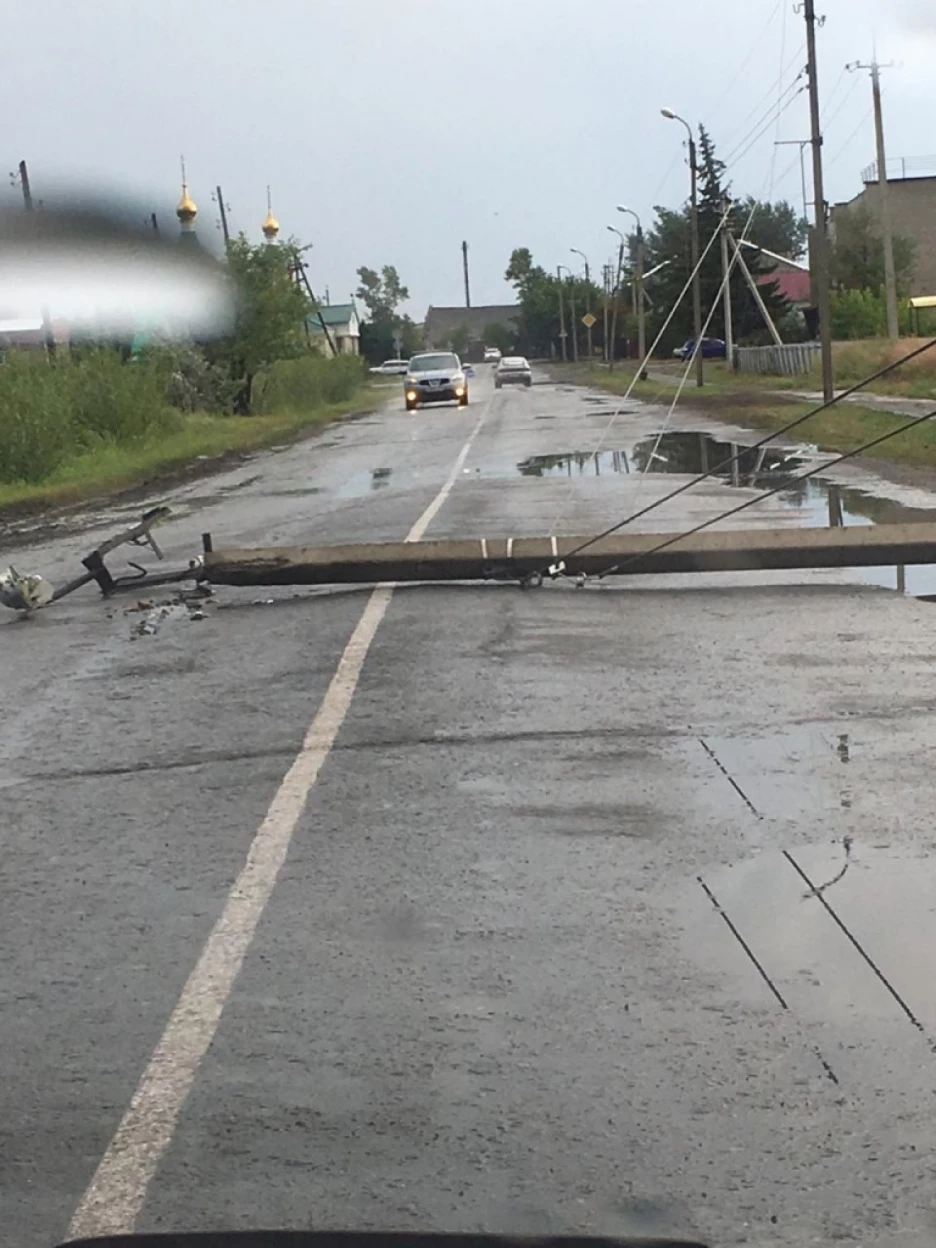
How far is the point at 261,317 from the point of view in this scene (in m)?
58.4

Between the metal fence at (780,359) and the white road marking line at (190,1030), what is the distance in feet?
173

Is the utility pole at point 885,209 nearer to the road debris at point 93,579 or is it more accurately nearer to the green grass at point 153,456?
the green grass at point 153,456

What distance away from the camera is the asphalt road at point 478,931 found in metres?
3.73

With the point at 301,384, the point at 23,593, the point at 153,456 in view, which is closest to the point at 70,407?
the point at 153,456

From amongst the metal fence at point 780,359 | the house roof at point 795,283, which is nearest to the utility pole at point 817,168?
the metal fence at point 780,359

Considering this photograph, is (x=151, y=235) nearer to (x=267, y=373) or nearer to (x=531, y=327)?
(x=267, y=373)

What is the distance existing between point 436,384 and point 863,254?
41.2m

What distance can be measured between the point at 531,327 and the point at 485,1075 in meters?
175

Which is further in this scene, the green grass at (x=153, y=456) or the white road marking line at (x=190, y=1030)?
the green grass at (x=153, y=456)

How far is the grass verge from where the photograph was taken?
26.7m

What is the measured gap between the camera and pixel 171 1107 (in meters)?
4.12

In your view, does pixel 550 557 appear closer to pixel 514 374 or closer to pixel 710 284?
pixel 514 374

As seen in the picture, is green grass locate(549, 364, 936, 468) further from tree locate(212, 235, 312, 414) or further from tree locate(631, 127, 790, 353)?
tree locate(631, 127, 790, 353)

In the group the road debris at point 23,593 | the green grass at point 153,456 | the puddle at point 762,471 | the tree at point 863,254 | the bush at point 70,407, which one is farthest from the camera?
the tree at point 863,254
